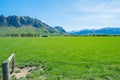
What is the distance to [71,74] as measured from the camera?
13.0 m

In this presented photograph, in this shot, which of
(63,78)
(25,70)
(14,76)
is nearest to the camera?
(63,78)

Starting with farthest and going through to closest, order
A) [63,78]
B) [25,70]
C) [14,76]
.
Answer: [25,70], [14,76], [63,78]

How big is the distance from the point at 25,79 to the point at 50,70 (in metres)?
2.76

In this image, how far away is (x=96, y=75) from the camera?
41.2ft

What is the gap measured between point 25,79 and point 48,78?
1359mm

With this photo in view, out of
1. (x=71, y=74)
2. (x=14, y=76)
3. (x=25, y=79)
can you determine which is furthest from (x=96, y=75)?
(x=14, y=76)

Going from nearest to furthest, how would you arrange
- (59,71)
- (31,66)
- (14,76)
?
(14,76) → (59,71) → (31,66)

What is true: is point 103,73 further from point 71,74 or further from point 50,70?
point 50,70

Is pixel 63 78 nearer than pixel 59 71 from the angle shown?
Yes

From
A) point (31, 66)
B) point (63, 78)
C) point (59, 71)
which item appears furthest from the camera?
point (31, 66)

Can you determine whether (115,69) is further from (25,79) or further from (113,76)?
(25,79)

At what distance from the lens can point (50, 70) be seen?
14.4 m

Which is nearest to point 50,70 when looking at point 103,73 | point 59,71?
point 59,71

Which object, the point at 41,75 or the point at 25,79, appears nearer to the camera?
the point at 25,79
